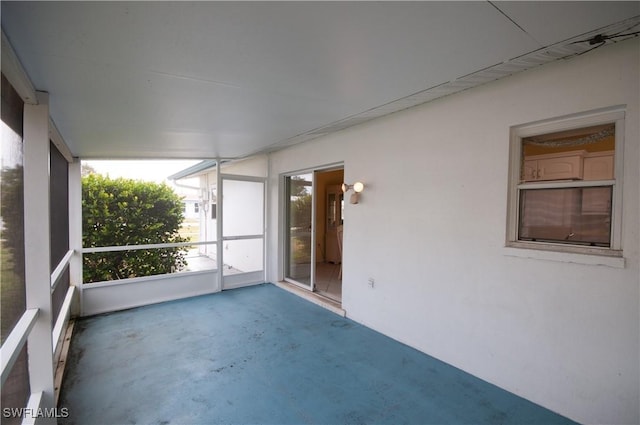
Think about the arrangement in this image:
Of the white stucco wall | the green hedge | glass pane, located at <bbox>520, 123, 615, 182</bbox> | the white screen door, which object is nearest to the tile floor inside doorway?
the white stucco wall

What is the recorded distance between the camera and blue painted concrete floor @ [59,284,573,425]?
6.91 ft

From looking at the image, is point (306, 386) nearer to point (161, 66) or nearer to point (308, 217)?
point (161, 66)

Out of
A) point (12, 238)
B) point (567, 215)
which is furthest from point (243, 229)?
point (567, 215)

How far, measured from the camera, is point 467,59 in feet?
6.21

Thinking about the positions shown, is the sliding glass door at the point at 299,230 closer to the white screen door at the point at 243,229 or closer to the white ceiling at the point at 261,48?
the white screen door at the point at 243,229

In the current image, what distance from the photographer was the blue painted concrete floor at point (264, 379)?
2.11 metres

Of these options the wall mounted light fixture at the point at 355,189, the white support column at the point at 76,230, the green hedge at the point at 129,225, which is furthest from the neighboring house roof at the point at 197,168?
the wall mounted light fixture at the point at 355,189

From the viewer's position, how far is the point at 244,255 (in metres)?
5.94

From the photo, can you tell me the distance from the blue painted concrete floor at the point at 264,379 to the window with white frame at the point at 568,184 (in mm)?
1287

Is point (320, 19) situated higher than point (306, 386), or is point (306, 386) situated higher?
point (320, 19)

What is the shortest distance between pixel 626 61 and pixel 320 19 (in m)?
1.94

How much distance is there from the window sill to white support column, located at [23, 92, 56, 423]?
11.1ft

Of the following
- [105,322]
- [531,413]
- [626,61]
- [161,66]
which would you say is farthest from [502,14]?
[105,322]

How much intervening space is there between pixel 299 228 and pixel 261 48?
3.99 m
